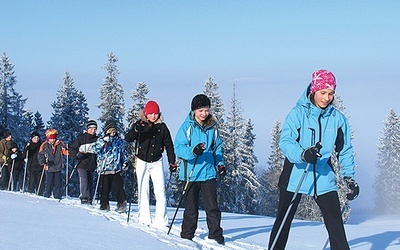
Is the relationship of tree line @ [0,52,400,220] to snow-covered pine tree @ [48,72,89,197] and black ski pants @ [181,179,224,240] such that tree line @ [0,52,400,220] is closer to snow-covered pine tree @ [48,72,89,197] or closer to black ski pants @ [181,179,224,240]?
snow-covered pine tree @ [48,72,89,197]

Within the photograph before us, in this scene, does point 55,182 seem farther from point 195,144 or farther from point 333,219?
point 333,219

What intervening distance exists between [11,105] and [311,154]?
45342mm

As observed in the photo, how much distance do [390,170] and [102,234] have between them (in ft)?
181

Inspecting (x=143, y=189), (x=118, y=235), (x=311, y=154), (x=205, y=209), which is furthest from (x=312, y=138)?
(x=143, y=189)

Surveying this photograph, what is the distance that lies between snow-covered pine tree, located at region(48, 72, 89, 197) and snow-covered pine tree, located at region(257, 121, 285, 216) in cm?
1946

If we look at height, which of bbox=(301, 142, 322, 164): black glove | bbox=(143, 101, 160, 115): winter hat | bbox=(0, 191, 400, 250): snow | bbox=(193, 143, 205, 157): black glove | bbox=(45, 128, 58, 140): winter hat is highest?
bbox=(45, 128, 58, 140): winter hat

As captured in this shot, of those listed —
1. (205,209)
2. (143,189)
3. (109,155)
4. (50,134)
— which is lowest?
(205,209)

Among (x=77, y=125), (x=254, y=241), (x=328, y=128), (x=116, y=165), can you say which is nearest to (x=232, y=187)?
(x=77, y=125)

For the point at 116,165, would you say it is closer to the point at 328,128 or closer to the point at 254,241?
the point at 254,241

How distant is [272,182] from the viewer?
2333 inches

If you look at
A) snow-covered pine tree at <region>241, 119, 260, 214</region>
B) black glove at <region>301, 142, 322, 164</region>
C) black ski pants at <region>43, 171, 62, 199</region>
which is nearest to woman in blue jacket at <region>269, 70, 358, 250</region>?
black glove at <region>301, 142, 322, 164</region>

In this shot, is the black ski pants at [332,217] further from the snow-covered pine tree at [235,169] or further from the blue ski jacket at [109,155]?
the snow-covered pine tree at [235,169]

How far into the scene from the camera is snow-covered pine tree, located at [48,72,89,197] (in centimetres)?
4444

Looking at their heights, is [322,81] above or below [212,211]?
above
